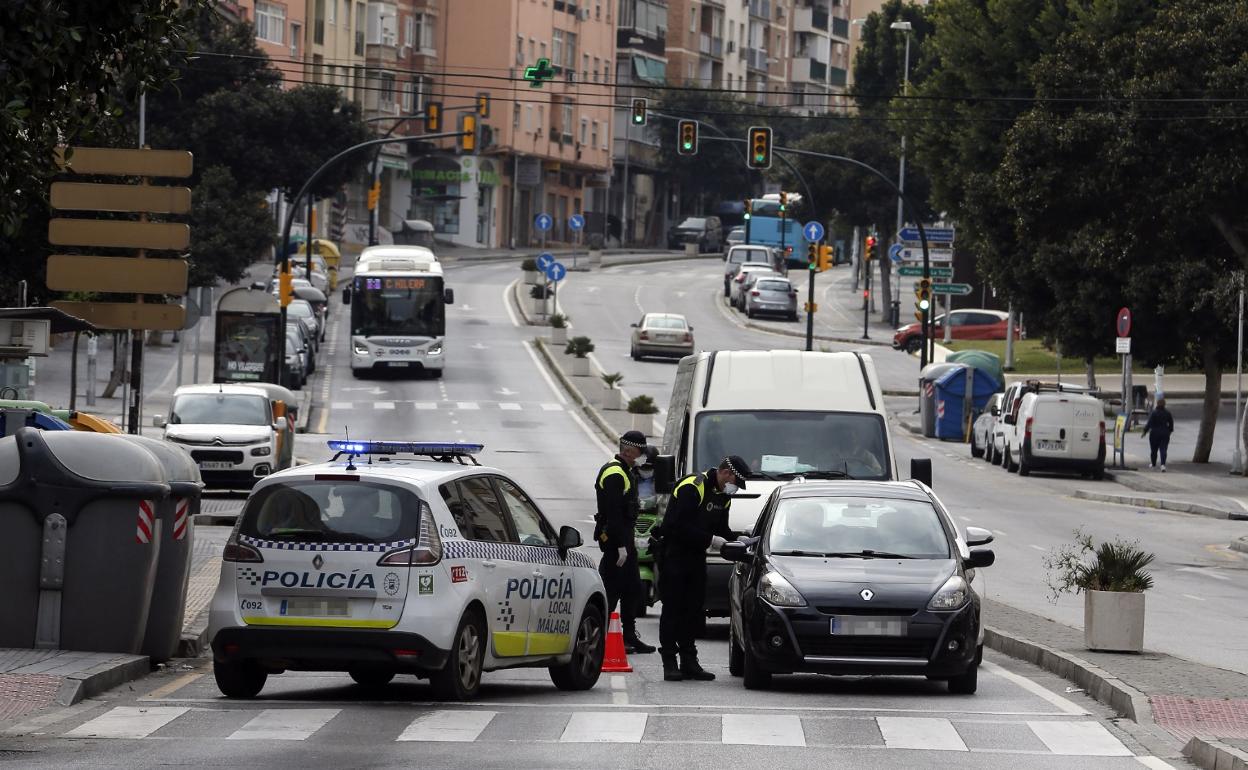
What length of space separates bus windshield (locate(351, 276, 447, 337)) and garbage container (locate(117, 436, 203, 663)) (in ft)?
141

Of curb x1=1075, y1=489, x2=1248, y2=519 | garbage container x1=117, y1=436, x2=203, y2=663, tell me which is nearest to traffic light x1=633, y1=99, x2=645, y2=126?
curb x1=1075, y1=489, x2=1248, y2=519

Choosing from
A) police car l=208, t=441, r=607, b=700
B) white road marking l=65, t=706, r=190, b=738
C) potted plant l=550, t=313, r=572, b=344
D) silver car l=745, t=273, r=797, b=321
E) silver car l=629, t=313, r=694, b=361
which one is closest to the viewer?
white road marking l=65, t=706, r=190, b=738

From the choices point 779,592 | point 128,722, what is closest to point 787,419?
point 779,592

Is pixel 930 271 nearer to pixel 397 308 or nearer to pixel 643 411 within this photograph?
pixel 643 411

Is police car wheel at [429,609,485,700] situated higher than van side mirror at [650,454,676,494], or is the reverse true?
van side mirror at [650,454,676,494]

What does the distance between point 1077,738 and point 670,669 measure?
366 centimetres

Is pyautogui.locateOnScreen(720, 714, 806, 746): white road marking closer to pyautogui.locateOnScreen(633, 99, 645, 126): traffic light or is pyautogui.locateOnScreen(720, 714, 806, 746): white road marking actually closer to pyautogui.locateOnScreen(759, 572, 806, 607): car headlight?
pyautogui.locateOnScreen(759, 572, 806, 607): car headlight

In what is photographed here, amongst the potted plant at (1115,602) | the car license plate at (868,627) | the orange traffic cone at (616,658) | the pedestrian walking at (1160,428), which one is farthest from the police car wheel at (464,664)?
the pedestrian walking at (1160,428)

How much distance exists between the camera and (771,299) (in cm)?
7875

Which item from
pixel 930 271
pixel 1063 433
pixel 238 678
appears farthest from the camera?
pixel 930 271

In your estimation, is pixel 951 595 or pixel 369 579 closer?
pixel 369 579

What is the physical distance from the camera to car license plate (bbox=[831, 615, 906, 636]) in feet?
45.3

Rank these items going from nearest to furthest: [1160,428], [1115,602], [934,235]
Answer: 1. [1115,602]
2. [1160,428]
3. [934,235]

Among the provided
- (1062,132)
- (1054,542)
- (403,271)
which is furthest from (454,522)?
(403,271)
